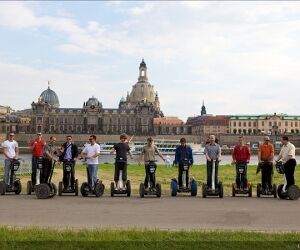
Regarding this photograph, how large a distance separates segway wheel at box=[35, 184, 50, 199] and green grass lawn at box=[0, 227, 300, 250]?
4.54 m

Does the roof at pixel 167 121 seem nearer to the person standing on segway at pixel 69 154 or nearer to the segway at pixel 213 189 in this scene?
the person standing on segway at pixel 69 154

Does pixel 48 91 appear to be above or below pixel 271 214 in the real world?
above

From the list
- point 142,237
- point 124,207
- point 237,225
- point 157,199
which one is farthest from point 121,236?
point 157,199

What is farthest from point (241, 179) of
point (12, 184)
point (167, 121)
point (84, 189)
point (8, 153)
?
point (167, 121)

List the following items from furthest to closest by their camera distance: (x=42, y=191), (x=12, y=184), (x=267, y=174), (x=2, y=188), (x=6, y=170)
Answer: (x=6, y=170)
(x=12, y=184)
(x=2, y=188)
(x=267, y=174)
(x=42, y=191)

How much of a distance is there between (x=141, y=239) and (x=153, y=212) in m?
2.94

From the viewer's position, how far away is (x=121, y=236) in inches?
295

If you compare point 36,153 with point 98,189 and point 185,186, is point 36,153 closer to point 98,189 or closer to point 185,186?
point 98,189

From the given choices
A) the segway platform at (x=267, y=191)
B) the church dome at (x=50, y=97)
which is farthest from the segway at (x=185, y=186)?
the church dome at (x=50, y=97)

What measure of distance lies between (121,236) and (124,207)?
3.53 m

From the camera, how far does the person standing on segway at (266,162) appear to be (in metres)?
13.5

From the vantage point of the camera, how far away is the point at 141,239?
7.32m

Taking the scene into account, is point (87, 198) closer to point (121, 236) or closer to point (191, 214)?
point (191, 214)

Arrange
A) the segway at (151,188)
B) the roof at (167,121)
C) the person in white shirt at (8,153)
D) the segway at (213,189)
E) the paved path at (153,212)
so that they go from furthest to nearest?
the roof at (167,121) → the person in white shirt at (8,153) → the segway at (213,189) → the segway at (151,188) → the paved path at (153,212)
